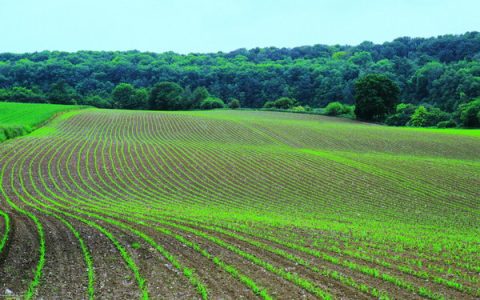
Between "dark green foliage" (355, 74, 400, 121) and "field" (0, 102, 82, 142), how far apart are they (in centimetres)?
5905

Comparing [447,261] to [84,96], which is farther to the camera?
[84,96]

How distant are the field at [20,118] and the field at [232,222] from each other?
3719mm

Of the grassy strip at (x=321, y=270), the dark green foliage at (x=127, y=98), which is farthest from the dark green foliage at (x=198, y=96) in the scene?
the grassy strip at (x=321, y=270)

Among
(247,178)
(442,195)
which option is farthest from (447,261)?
(247,178)

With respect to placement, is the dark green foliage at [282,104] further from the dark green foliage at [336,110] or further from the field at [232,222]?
the field at [232,222]

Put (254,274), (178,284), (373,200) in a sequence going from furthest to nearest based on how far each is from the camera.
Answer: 1. (373,200)
2. (254,274)
3. (178,284)

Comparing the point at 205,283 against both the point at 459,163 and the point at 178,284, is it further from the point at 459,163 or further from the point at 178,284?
the point at 459,163

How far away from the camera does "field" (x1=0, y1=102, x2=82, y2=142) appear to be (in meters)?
49.6

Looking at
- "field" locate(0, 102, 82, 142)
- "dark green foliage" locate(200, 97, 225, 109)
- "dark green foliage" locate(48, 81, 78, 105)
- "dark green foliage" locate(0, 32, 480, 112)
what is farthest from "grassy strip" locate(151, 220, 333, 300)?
"dark green foliage" locate(200, 97, 225, 109)

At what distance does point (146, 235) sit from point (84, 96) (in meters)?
119

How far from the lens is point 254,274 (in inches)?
456

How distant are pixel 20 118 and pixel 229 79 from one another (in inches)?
3337

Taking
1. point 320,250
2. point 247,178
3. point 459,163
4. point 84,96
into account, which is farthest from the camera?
point 84,96

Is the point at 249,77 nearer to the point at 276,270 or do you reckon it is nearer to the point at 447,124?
the point at 447,124
